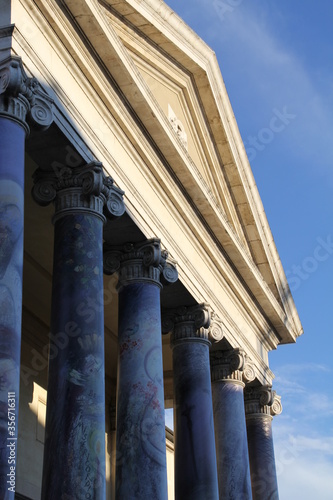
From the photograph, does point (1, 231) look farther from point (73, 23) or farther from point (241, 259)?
point (241, 259)

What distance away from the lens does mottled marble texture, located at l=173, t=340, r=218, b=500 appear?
25.4m

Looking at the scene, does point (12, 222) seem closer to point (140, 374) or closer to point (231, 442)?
point (140, 374)

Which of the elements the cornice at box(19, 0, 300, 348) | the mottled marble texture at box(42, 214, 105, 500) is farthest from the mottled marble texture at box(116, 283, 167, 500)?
the mottled marble texture at box(42, 214, 105, 500)

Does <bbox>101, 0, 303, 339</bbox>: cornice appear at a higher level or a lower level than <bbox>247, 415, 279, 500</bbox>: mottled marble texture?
higher

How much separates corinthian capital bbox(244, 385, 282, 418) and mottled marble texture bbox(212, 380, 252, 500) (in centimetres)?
333

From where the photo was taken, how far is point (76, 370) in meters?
18.2

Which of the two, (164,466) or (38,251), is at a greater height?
(38,251)

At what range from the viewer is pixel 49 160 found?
20.4m

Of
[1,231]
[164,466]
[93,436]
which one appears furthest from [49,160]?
[164,466]

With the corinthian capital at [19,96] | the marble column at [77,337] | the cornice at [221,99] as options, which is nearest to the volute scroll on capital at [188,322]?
the cornice at [221,99]

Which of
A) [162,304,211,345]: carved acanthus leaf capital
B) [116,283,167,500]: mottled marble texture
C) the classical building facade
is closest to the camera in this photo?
the classical building facade

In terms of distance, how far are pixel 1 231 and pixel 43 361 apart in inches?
596

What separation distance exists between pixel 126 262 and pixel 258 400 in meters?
13.4

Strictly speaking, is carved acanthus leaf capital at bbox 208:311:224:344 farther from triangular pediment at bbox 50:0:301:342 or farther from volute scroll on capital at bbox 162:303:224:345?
triangular pediment at bbox 50:0:301:342
